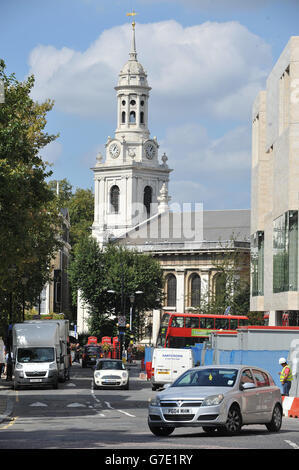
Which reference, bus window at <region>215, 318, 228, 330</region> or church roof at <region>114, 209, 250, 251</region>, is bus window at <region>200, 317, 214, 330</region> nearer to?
bus window at <region>215, 318, 228, 330</region>

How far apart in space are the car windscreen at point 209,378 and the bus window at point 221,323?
51.8m

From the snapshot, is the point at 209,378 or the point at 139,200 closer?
the point at 209,378

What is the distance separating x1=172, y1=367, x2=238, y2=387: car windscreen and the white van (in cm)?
2496

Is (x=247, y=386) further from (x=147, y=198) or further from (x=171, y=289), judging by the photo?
(x=147, y=198)

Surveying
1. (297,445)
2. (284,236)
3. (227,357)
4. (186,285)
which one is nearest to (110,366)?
(227,357)

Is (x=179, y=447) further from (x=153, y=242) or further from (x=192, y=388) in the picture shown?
(x=153, y=242)

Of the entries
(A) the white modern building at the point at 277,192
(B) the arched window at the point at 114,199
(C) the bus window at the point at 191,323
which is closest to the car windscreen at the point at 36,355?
(A) the white modern building at the point at 277,192

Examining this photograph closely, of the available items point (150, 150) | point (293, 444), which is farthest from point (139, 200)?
point (293, 444)

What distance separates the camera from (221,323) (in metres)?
74.0

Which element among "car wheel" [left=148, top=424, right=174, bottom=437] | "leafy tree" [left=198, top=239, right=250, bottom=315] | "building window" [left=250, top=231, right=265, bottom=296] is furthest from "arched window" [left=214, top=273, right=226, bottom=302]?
"car wheel" [left=148, top=424, right=174, bottom=437]

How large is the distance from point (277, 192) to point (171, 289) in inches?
2790

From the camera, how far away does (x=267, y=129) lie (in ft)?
216

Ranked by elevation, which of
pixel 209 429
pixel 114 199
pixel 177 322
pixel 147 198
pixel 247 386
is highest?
pixel 147 198
